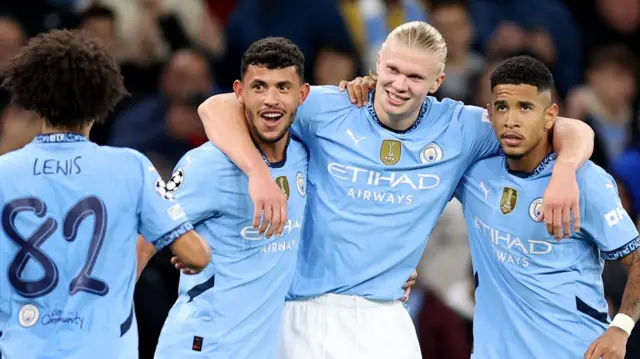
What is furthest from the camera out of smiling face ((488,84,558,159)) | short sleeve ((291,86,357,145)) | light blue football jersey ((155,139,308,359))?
short sleeve ((291,86,357,145))

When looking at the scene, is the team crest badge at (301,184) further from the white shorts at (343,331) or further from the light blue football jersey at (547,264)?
the light blue football jersey at (547,264)

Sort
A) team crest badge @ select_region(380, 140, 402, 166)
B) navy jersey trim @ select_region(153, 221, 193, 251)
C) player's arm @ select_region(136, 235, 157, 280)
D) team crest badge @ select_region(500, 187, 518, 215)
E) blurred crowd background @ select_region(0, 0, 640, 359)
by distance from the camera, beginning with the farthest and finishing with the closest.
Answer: blurred crowd background @ select_region(0, 0, 640, 359)
team crest badge @ select_region(380, 140, 402, 166)
team crest badge @ select_region(500, 187, 518, 215)
player's arm @ select_region(136, 235, 157, 280)
navy jersey trim @ select_region(153, 221, 193, 251)

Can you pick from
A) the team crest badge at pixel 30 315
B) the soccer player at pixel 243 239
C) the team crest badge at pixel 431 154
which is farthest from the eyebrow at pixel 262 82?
the team crest badge at pixel 30 315

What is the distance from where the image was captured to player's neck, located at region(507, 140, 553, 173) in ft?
21.4

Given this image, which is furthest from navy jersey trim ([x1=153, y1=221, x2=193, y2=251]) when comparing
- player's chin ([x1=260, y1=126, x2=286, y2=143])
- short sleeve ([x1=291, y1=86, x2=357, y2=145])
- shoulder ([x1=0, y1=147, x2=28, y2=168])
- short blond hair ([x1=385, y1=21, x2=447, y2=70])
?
short blond hair ([x1=385, y1=21, x2=447, y2=70])

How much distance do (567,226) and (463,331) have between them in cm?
326

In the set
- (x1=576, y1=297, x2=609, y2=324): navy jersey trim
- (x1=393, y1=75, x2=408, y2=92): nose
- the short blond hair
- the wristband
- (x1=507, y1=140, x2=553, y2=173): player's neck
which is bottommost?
the wristband

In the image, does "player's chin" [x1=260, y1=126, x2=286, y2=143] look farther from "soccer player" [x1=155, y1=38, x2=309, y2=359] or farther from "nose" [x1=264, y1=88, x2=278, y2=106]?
"nose" [x1=264, y1=88, x2=278, y2=106]

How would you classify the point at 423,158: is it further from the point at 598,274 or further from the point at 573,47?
the point at 573,47

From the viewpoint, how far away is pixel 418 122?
22.2ft

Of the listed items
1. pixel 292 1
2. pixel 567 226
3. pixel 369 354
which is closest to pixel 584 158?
pixel 567 226

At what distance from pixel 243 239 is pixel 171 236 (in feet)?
2.98

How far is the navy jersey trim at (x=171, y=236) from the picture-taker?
542 centimetres

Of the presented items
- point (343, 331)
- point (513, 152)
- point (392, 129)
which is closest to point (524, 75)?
point (513, 152)
